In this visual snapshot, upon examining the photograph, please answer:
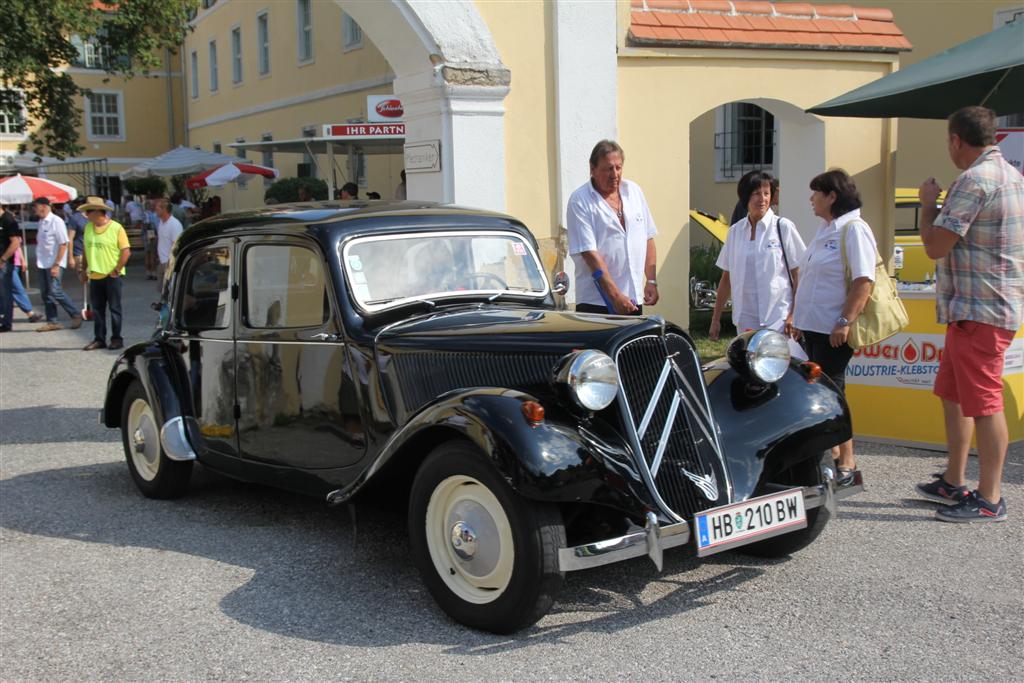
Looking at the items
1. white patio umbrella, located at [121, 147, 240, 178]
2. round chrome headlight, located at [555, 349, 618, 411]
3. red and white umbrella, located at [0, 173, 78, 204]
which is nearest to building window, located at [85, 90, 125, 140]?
white patio umbrella, located at [121, 147, 240, 178]

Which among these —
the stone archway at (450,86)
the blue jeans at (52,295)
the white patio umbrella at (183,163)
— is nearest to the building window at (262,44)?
the white patio umbrella at (183,163)

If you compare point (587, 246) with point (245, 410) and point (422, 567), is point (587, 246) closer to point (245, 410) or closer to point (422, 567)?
point (245, 410)

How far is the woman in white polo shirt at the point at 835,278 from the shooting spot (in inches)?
206

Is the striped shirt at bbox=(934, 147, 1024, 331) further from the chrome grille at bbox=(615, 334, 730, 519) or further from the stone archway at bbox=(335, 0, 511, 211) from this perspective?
the stone archway at bbox=(335, 0, 511, 211)

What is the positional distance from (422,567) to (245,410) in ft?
5.27

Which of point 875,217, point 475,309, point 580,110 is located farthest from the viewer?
point 875,217

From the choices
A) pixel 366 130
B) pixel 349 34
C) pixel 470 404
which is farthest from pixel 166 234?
pixel 349 34

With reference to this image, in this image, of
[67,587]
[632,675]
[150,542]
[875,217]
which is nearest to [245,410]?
[150,542]

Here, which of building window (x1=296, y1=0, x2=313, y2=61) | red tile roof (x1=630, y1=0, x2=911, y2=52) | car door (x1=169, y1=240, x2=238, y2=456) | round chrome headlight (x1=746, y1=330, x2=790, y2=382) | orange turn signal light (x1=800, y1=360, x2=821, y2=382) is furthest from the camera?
building window (x1=296, y1=0, x2=313, y2=61)

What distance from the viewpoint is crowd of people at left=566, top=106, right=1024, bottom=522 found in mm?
4805

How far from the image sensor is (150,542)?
4.95m

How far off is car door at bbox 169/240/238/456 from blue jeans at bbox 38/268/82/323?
30.3 ft

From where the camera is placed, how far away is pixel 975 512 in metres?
4.91

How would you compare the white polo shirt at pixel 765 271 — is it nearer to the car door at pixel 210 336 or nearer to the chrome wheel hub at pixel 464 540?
the chrome wheel hub at pixel 464 540
